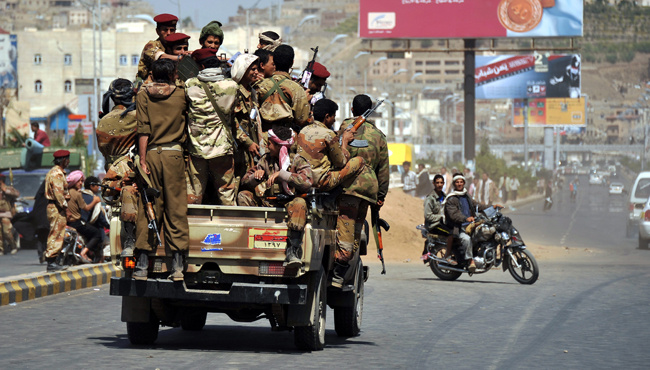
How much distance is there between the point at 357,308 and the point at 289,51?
8.86 feet

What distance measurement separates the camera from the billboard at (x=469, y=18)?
54.4m

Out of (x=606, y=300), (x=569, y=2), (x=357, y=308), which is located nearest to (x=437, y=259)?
(x=606, y=300)

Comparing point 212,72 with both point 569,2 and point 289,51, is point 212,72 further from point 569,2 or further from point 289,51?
point 569,2

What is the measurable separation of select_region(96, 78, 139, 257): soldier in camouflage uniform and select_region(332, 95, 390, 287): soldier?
6.54ft

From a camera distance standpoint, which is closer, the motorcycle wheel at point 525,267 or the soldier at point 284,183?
the soldier at point 284,183

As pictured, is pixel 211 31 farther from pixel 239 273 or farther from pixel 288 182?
pixel 239 273

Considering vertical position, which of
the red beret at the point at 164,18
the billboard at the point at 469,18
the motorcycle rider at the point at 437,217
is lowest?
the motorcycle rider at the point at 437,217

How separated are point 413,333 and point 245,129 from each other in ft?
9.50

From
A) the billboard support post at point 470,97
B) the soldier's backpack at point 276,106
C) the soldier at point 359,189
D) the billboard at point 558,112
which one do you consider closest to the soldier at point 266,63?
the soldier's backpack at point 276,106

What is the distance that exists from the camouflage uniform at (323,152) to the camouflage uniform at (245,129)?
46cm

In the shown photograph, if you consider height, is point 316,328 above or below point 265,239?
below

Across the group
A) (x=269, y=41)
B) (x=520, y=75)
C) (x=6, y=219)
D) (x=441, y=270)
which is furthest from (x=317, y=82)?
(x=520, y=75)

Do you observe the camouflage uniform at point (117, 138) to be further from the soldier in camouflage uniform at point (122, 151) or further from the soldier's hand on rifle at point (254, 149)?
the soldier's hand on rifle at point (254, 149)

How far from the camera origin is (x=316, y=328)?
1002 centimetres
